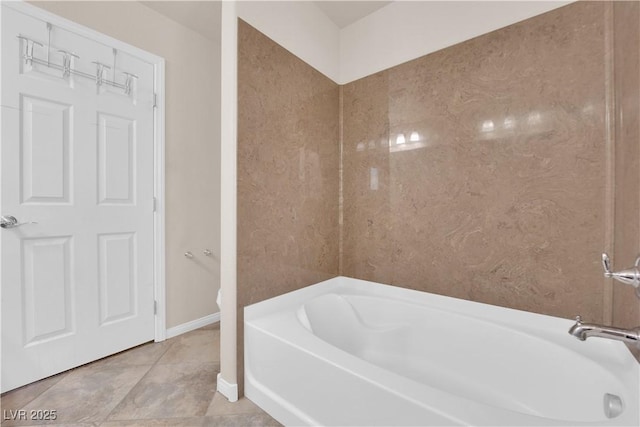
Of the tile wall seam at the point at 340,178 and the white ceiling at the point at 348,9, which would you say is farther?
the tile wall seam at the point at 340,178

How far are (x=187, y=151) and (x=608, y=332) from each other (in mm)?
2555

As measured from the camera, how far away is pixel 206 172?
2.36m

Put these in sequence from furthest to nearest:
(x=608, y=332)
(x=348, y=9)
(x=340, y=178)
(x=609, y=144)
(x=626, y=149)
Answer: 1. (x=340, y=178)
2. (x=348, y=9)
3. (x=609, y=144)
4. (x=626, y=149)
5. (x=608, y=332)

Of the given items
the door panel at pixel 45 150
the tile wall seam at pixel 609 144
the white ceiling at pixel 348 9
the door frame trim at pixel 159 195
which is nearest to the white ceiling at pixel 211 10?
the white ceiling at pixel 348 9

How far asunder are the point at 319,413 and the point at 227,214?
100 cm

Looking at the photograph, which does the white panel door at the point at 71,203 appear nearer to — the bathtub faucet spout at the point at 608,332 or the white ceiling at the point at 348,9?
the white ceiling at the point at 348,9

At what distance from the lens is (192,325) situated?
7.43 ft

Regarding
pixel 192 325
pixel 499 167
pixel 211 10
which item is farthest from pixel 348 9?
pixel 192 325

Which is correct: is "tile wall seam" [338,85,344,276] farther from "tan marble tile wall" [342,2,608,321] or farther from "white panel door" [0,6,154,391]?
"white panel door" [0,6,154,391]

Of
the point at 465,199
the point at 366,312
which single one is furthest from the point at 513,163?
the point at 366,312

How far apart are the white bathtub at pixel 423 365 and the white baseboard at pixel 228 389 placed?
0.24ft

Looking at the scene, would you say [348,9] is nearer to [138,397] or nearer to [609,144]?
[609,144]

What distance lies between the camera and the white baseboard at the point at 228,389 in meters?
1.42

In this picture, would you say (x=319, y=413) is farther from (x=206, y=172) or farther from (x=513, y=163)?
(x=206, y=172)
